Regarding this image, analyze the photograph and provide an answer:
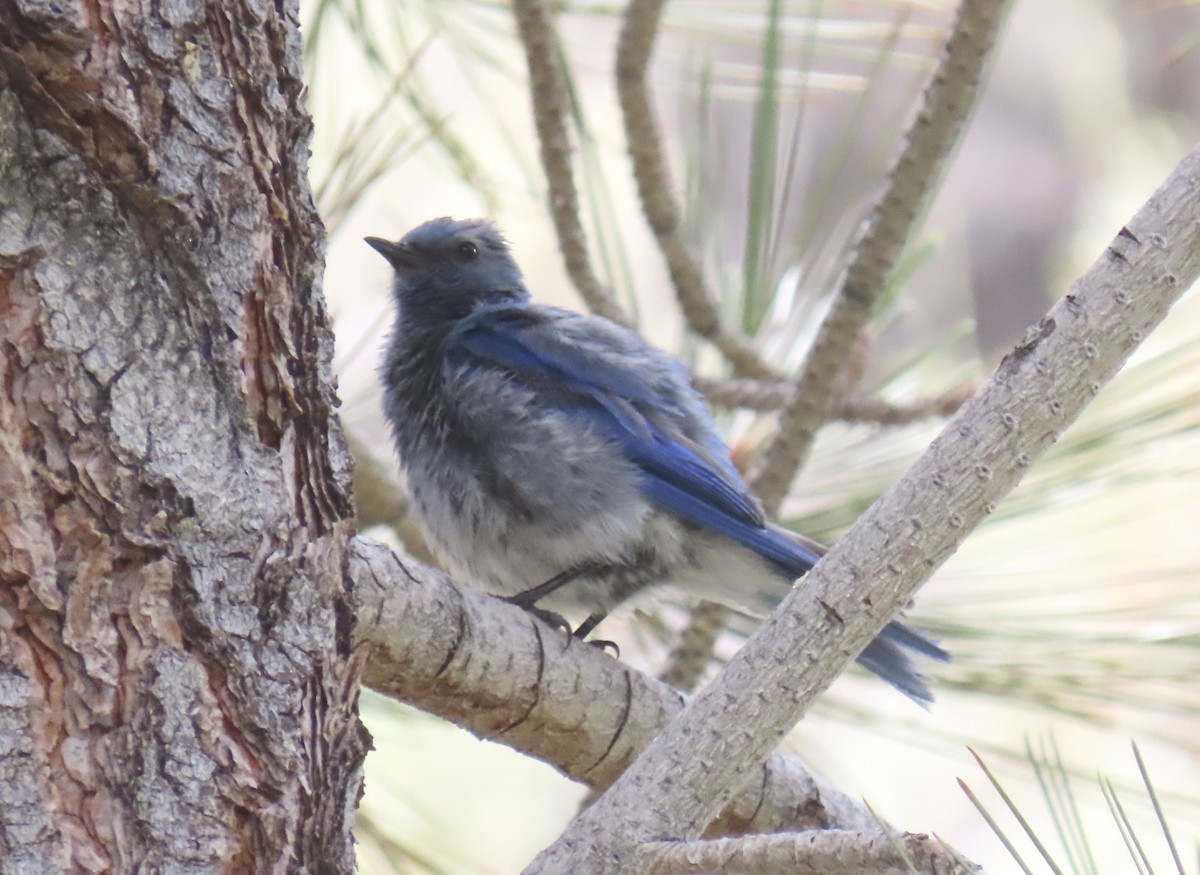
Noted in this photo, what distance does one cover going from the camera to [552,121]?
263 cm

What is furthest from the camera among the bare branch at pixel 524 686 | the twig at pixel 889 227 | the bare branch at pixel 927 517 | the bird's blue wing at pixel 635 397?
the bird's blue wing at pixel 635 397

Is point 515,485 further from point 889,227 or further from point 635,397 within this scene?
point 889,227

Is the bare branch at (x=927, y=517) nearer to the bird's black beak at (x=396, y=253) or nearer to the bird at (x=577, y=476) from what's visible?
the bird at (x=577, y=476)

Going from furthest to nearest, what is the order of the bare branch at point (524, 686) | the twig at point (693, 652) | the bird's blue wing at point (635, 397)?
1. the bird's blue wing at point (635, 397)
2. the twig at point (693, 652)
3. the bare branch at point (524, 686)

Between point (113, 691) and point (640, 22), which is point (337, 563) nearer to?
point (113, 691)

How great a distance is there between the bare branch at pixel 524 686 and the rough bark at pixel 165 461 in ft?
0.82

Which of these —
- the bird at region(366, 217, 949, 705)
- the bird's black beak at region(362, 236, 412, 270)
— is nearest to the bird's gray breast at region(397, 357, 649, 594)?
the bird at region(366, 217, 949, 705)

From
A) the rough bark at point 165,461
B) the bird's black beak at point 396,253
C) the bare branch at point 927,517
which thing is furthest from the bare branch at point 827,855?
the bird's black beak at point 396,253

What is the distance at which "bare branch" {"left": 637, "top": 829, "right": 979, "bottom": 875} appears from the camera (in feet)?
3.61

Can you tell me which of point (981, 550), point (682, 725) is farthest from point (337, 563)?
point (981, 550)

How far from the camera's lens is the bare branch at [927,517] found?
1.41m

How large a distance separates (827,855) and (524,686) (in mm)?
746

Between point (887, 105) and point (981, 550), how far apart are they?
6348 millimetres

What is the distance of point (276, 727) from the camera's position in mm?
1321
